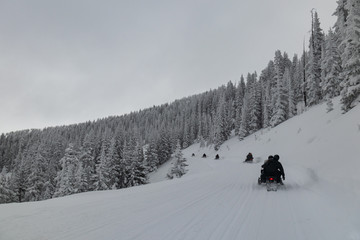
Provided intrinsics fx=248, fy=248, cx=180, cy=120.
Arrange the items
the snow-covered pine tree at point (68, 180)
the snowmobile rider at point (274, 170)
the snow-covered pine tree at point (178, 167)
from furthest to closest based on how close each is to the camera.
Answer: the snow-covered pine tree at point (178, 167) < the snow-covered pine tree at point (68, 180) < the snowmobile rider at point (274, 170)

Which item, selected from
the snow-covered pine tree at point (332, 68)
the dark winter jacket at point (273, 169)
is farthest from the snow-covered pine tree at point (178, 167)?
the dark winter jacket at point (273, 169)

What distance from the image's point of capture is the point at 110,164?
152 feet

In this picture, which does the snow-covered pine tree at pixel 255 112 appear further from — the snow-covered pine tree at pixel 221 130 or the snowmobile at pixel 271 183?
the snowmobile at pixel 271 183

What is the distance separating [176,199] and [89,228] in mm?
3854

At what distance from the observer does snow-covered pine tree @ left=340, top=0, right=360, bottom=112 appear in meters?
18.1

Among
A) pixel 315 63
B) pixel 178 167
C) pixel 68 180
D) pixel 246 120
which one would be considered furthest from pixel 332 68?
pixel 68 180

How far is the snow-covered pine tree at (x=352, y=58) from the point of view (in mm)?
18141

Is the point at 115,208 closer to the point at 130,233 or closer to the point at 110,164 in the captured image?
the point at 130,233

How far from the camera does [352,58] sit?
1841cm

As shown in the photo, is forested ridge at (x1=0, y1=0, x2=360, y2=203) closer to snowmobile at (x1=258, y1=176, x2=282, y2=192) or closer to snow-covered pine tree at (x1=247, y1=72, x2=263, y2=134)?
snow-covered pine tree at (x1=247, y1=72, x2=263, y2=134)

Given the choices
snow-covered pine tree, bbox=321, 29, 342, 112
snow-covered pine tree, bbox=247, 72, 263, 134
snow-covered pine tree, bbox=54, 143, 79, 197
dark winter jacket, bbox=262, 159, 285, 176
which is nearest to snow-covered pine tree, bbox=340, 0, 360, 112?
dark winter jacket, bbox=262, 159, 285, 176

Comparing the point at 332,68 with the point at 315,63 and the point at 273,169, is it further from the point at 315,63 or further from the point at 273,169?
the point at 273,169

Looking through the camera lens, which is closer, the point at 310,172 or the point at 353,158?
the point at 353,158

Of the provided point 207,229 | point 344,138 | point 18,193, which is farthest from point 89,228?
point 18,193
